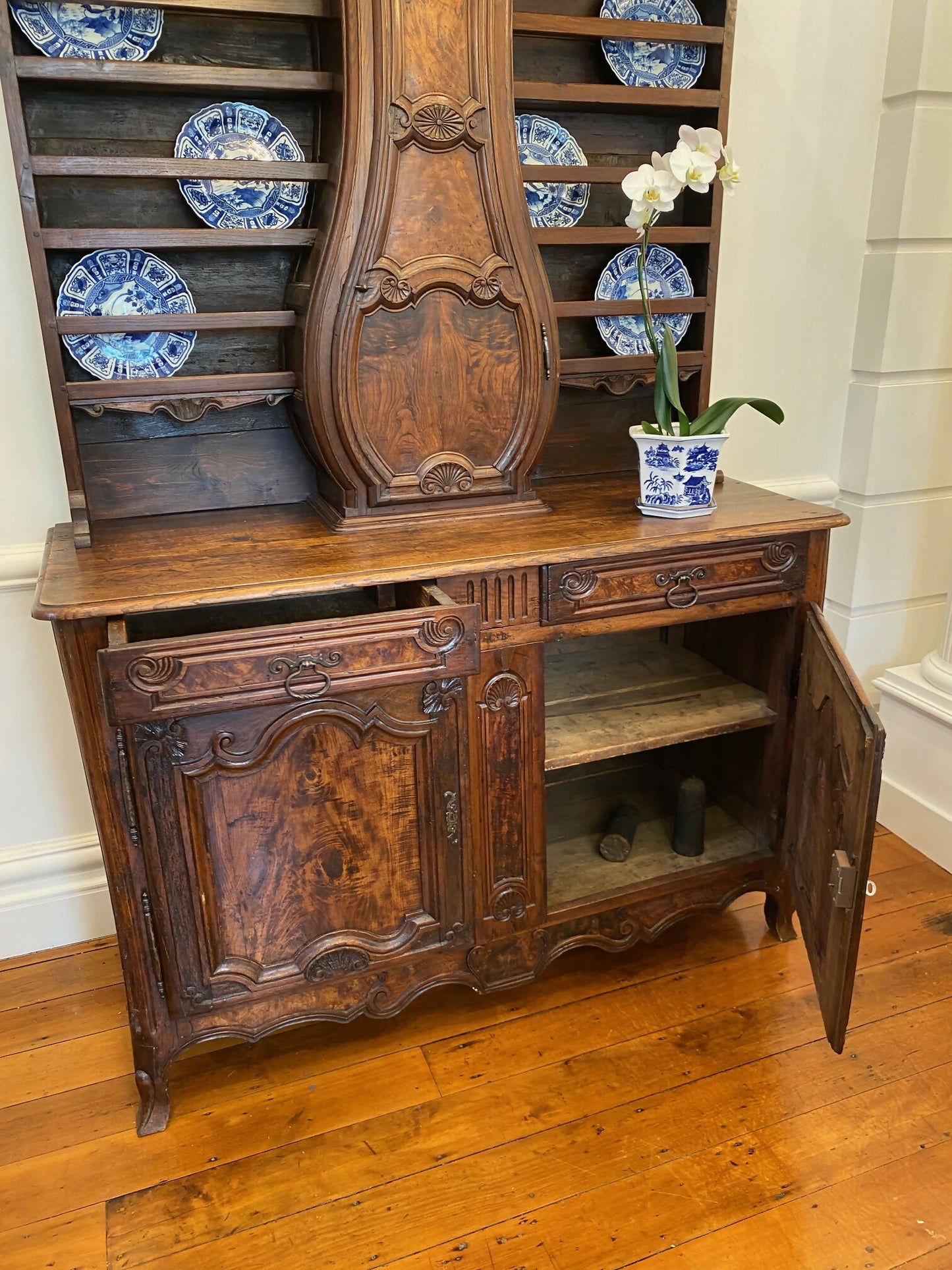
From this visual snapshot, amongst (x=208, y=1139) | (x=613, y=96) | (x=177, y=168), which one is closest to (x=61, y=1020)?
(x=208, y=1139)

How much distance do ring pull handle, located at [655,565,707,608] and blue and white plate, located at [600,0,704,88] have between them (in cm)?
97

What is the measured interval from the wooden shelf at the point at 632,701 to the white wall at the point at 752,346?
640 mm

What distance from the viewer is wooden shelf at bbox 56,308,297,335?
156 centimetres

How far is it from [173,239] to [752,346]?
139cm

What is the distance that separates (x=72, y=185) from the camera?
162 cm

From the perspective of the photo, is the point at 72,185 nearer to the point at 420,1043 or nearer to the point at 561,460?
the point at 561,460

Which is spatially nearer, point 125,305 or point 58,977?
point 125,305

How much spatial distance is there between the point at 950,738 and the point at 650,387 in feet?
3.71

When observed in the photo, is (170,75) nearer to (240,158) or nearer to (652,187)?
(240,158)

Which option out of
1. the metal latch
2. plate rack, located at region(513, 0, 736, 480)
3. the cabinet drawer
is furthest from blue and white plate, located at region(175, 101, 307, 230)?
the metal latch

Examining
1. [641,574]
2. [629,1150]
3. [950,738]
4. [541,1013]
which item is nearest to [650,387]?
[641,574]

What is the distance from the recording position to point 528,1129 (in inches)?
62.7

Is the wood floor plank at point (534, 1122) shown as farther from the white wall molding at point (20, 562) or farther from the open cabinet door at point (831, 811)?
the white wall molding at point (20, 562)

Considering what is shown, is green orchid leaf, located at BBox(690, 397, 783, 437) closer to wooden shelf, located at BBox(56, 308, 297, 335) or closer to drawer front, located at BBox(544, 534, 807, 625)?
drawer front, located at BBox(544, 534, 807, 625)
